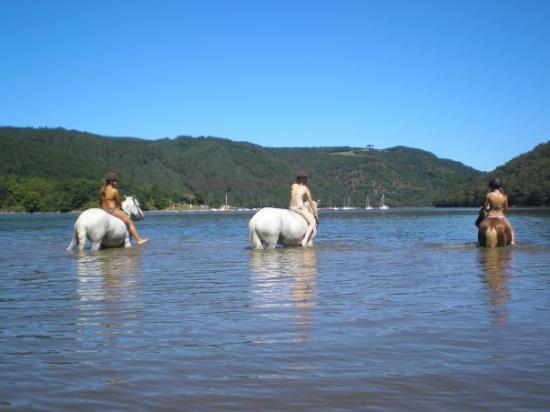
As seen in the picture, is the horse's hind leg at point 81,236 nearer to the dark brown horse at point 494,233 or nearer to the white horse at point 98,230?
the white horse at point 98,230

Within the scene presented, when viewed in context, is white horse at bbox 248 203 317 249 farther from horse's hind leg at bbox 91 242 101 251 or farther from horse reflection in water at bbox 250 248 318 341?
horse's hind leg at bbox 91 242 101 251

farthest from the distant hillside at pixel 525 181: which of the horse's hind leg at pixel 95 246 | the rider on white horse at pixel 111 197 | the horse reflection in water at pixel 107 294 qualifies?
the horse reflection in water at pixel 107 294

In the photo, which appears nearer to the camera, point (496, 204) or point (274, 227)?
point (274, 227)

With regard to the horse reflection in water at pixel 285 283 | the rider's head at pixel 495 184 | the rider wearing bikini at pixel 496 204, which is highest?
the rider's head at pixel 495 184

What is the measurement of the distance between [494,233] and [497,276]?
307 inches

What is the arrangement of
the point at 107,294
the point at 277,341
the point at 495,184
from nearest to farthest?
the point at 277,341 < the point at 107,294 < the point at 495,184

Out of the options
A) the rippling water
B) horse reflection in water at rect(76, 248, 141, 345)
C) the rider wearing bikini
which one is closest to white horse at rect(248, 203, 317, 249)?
horse reflection in water at rect(76, 248, 141, 345)

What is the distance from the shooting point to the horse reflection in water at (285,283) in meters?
7.21

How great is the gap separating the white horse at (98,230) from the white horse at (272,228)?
156 inches

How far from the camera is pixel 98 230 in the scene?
17344mm

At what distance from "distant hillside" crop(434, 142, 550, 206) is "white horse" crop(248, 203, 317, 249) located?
109 metres

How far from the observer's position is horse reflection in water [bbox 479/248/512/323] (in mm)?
7105

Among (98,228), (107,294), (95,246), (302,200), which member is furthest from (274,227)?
(107,294)

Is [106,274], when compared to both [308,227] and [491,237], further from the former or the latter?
[491,237]
